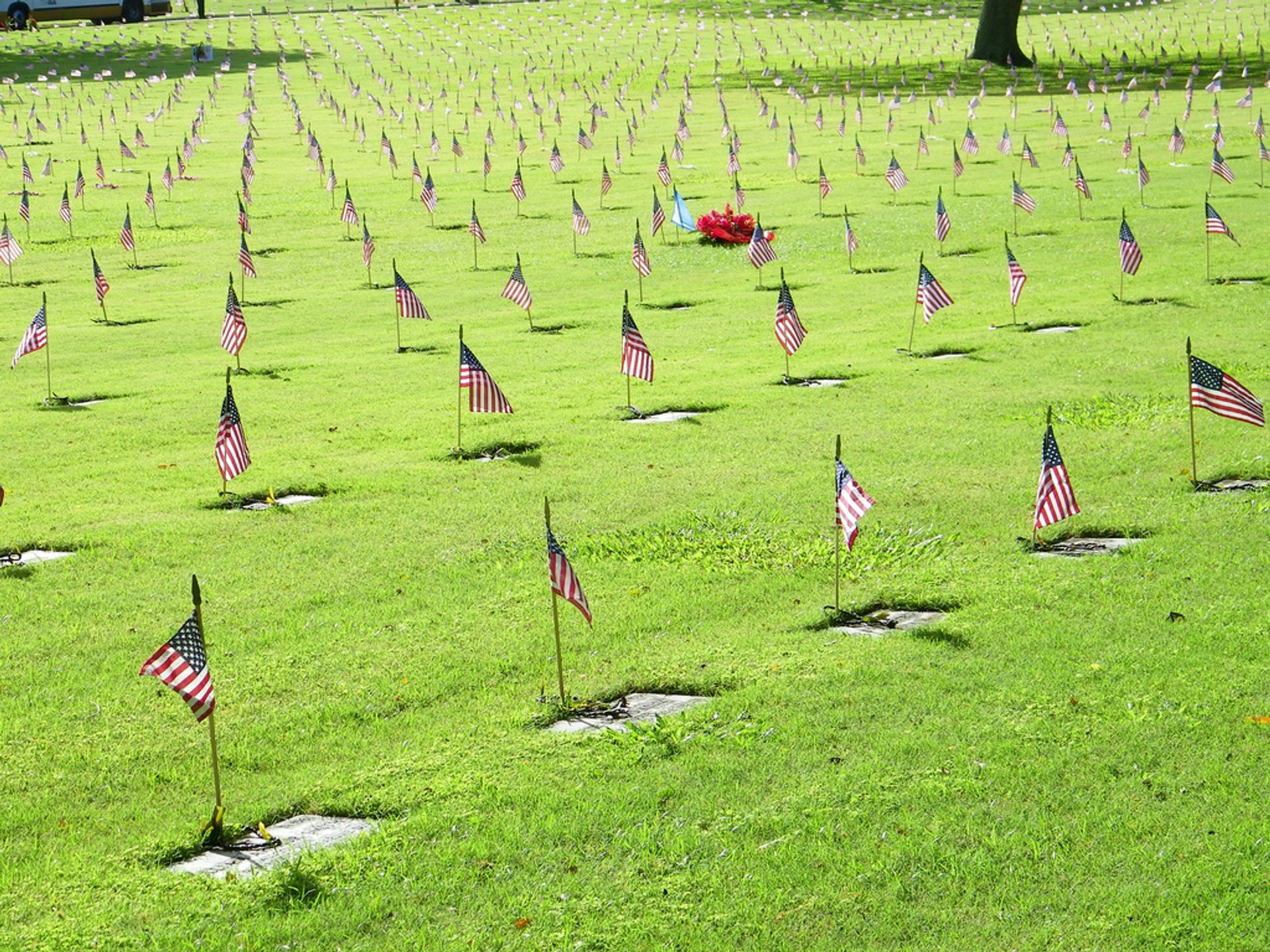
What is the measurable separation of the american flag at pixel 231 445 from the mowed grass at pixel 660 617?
2.03 feet

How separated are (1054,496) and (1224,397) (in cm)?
290

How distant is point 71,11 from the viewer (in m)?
98.4

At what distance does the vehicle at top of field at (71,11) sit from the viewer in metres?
95.6

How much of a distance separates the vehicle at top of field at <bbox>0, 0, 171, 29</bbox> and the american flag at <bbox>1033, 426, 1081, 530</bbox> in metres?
95.6

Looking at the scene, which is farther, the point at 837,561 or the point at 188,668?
the point at 837,561

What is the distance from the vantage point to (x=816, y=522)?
584 inches

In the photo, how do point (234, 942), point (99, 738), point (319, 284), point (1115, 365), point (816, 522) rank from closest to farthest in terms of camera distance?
point (234, 942) → point (99, 738) → point (816, 522) → point (1115, 365) → point (319, 284)

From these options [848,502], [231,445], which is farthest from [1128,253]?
[231,445]

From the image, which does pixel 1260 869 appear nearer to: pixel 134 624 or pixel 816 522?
pixel 816 522

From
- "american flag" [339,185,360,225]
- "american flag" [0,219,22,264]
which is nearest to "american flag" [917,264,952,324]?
"american flag" [339,185,360,225]

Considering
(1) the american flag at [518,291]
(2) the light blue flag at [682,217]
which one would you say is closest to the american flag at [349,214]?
(2) the light blue flag at [682,217]

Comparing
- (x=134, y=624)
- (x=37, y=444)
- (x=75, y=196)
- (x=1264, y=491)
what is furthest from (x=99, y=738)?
(x=75, y=196)

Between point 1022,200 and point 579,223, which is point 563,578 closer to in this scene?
point 579,223

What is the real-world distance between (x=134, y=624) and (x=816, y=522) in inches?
257
